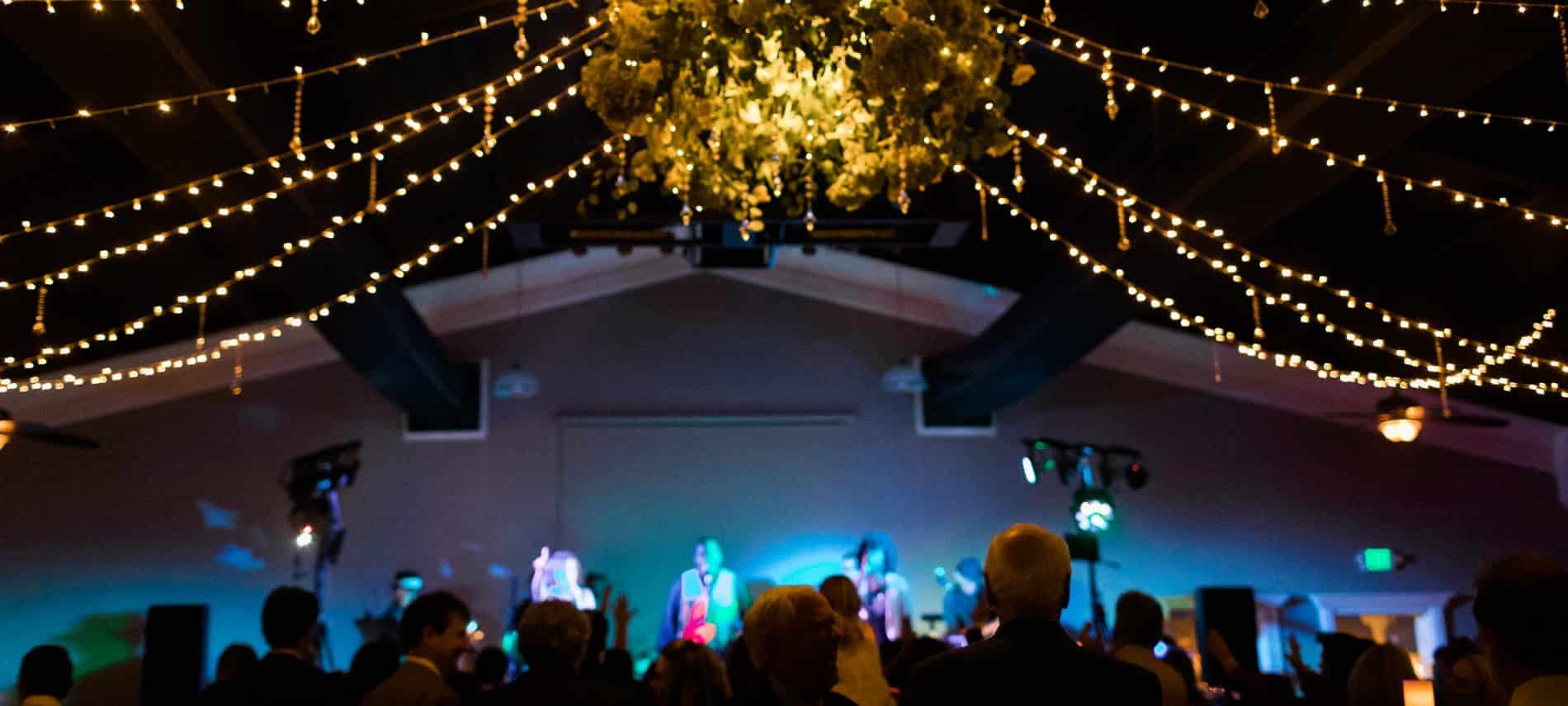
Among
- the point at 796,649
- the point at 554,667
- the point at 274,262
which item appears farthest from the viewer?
the point at 274,262

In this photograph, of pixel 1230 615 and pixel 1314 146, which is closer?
pixel 1314 146

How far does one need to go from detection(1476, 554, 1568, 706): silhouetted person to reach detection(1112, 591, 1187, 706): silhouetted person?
1162 millimetres

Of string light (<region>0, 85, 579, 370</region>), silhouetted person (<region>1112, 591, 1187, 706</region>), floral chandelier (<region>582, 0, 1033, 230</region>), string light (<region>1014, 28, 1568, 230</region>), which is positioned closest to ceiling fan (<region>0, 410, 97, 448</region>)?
string light (<region>0, 85, 579, 370</region>)

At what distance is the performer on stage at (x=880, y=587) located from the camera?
8594mm

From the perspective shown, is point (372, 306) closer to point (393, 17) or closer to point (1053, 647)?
point (393, 17)

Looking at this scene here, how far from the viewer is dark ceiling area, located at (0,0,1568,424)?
384 cm

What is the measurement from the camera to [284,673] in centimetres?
292

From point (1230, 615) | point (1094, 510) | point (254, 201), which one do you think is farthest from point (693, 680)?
point (1094, 510)

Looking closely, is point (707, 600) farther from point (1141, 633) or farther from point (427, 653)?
point (1141, 633)

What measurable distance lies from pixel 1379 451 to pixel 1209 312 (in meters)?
2.28

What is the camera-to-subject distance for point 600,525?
9.52 metres

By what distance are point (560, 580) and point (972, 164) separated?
490 centimetres

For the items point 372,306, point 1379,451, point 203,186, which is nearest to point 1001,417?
point 1379,451

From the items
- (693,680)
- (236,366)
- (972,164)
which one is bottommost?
(693,680)
